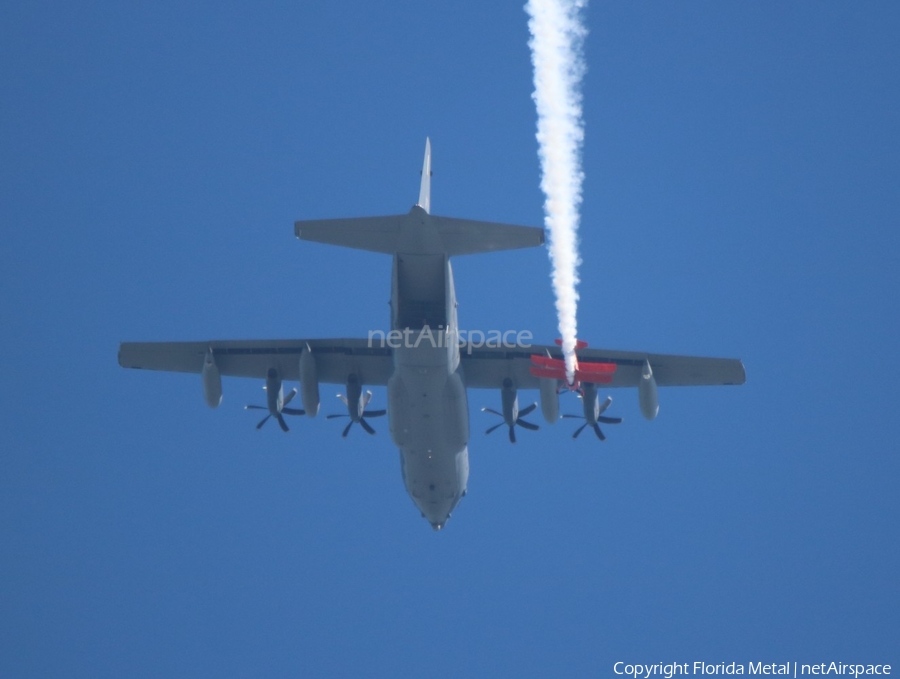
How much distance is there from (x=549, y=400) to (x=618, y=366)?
12.1 feet

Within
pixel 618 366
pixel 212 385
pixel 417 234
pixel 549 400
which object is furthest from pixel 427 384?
pixel 618 366

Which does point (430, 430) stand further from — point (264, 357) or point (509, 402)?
point (264, 357)

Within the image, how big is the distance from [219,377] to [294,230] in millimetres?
7495

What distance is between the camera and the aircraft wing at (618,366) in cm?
3619

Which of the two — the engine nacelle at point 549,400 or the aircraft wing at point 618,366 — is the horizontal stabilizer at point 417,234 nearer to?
the engine nacelle at point 549,400

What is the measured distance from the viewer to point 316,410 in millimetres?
35438

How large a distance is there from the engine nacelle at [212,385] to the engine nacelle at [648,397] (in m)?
12.7

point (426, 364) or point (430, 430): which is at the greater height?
point (426, 364)

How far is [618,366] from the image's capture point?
36688 millimetres

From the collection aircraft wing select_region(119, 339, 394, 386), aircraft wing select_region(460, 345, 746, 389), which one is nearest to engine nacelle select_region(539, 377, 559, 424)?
aircraft wing select_region(460, 345, 746, 389)

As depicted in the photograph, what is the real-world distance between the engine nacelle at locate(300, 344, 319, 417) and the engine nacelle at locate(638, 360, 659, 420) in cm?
987

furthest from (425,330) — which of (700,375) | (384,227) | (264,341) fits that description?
(700,375)

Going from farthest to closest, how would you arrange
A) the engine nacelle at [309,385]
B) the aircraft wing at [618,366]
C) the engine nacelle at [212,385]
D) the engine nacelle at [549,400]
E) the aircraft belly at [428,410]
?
1. the aircraft wing at [618,366]
2. the engine nacelle at [309,385]
3. the engine nacelle at [212,385]
4. the engine nacelle at [549,400]
5. the aircraft belly at [428,410]

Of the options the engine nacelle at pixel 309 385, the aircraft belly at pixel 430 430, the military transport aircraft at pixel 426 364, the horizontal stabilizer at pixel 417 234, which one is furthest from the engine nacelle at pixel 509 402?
the horizontal stabilizer at pixel 417 234
